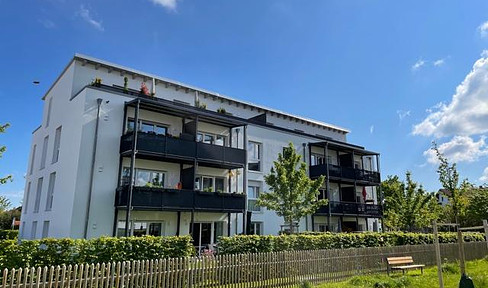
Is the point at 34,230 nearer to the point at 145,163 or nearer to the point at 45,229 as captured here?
the point at 45,229

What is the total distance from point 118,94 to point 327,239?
1347cm

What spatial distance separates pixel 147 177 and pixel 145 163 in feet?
2.74

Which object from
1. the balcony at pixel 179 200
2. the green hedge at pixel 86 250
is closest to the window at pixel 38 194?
the balcony at pixel 179 200

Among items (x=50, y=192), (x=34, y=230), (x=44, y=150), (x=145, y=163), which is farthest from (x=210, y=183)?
(x=44, y=150)

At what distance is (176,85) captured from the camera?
86.7 ft

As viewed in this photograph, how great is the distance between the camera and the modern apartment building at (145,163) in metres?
17.7

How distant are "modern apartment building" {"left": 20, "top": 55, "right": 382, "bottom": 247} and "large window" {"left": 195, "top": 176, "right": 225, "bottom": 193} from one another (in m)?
0.08

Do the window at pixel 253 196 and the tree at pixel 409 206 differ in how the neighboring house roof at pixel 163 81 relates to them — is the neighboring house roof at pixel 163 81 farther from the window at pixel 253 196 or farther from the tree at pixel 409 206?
the tree at pixel 409 206

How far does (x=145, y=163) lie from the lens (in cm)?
1961

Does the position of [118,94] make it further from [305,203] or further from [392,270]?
[392,270]

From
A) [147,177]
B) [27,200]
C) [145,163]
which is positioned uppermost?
[145,163]

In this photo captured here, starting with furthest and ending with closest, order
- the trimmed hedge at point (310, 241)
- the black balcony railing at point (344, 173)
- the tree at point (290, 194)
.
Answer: the black balcony railing at point (344, 173) < the tree at point (290, 194) < the trimmed hedge at point (310, 241)

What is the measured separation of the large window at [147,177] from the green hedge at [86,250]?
741 cm

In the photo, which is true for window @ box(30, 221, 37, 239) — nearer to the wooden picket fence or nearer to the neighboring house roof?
the neighboring house roof
